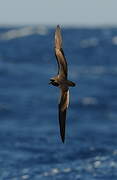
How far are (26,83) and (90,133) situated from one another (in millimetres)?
27315

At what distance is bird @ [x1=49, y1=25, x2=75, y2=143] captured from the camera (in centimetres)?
1661

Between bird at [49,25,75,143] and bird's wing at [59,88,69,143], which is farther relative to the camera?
bird's wing at [59,88,69,143]

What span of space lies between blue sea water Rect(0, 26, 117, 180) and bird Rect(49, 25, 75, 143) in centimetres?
1913

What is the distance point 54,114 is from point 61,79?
45630mm

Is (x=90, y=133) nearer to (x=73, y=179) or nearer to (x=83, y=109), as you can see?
(x=83, y=109)

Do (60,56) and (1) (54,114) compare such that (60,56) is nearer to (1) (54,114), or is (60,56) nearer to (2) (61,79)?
(2) (61,79)

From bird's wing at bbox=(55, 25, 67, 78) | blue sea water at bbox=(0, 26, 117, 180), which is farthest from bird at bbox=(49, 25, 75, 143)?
blue sea water at bbox=(0, 26, 117, 180)

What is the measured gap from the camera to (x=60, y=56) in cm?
1700

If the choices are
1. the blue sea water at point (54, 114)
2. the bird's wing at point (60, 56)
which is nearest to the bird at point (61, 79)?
the bird's wing at point (60, 56)

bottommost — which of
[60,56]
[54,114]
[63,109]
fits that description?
[63,109]

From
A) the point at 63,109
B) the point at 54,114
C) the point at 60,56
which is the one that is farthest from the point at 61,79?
the point at 54,114

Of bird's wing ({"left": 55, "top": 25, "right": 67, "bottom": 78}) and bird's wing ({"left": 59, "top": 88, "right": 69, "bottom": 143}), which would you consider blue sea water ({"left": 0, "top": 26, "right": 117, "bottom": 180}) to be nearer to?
bird's wing ({"left": 59, "top": 88, "right": 69, "bottom": 143})

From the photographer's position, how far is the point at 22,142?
159 ft

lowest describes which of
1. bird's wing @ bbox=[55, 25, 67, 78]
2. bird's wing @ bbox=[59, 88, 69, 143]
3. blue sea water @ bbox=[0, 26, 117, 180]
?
bird's wing @ bbox=[59, 88, 69, 143]
